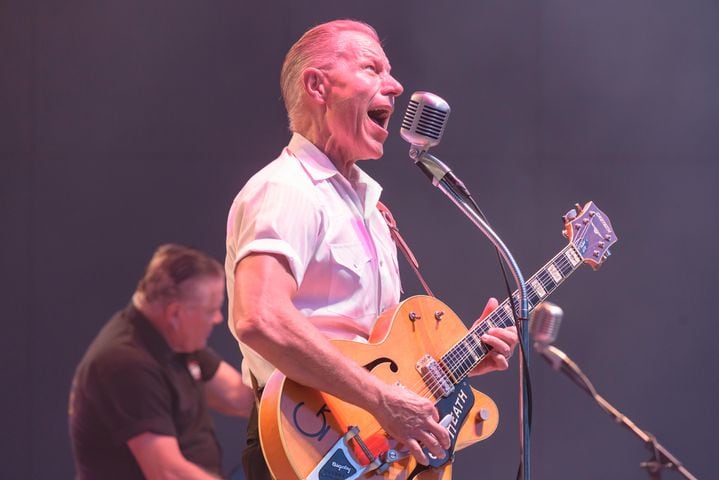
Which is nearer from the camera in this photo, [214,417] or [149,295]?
[149,295]

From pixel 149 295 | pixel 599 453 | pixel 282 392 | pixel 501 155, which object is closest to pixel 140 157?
pixel 149 295

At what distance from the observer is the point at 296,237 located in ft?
7.57

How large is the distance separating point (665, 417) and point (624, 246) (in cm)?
82

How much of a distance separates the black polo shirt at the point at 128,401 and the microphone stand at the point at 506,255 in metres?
1.51

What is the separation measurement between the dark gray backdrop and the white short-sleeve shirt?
4.80 feet

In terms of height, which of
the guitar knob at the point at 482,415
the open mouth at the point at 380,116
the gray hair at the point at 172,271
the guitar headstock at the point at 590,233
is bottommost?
the gray hair at the point at 172,271

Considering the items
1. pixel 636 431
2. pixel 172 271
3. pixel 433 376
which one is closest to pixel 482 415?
A: pixel 433 376

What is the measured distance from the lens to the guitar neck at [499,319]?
8.43ft

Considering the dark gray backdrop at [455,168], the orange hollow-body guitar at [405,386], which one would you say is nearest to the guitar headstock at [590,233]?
the orange hollow-body guitar at [405,386]

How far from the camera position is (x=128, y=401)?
336cm

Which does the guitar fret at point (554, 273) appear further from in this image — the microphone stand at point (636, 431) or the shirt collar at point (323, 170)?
the shirt collar at point (323, 170)

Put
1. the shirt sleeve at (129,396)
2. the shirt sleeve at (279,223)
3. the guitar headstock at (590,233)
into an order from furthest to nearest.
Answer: the shirt sleeve at (129,396)
the guitar headstock at (590,233)
the shirt sleeve at (279,223)

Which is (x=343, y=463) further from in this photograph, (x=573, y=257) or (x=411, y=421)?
(x=573, y=257)

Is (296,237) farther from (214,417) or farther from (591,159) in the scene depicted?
(591,159)
